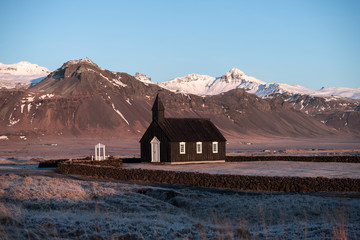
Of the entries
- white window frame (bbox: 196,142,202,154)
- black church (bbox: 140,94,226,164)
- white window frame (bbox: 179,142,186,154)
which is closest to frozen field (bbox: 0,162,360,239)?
black church (bbox: 140,94,226,164)

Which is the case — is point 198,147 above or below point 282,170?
above

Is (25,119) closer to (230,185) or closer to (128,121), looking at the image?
(128,121)

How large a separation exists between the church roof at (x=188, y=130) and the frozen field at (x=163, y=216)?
22.3 metres

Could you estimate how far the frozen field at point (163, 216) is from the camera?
12.2 meters

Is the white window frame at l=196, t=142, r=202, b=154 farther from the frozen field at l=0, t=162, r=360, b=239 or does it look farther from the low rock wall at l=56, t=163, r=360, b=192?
the frozen field at l=0, t=162, r=360, b=239

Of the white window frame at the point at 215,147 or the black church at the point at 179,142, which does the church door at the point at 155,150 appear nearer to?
the black church at the point at 179,142

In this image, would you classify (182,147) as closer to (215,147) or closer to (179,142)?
(179,142)

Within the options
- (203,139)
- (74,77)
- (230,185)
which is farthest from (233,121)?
(230,185)

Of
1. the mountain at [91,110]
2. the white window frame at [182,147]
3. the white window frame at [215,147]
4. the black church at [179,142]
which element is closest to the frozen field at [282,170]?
the black church at [179,142]

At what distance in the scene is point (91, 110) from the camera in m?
160

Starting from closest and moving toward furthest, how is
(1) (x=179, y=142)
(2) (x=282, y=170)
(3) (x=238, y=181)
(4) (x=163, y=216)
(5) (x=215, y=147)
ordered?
(4) (x=163, y=216)
(3) (x=238, y=181)
(2) (x=282, y=170)
(1) (x=179, y=142)
(5) (x=215, y=147)

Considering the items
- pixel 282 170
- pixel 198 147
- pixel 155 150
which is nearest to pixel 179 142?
pixel 198 147

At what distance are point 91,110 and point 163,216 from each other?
484 feet

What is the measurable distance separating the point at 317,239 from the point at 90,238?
18.8 ft
